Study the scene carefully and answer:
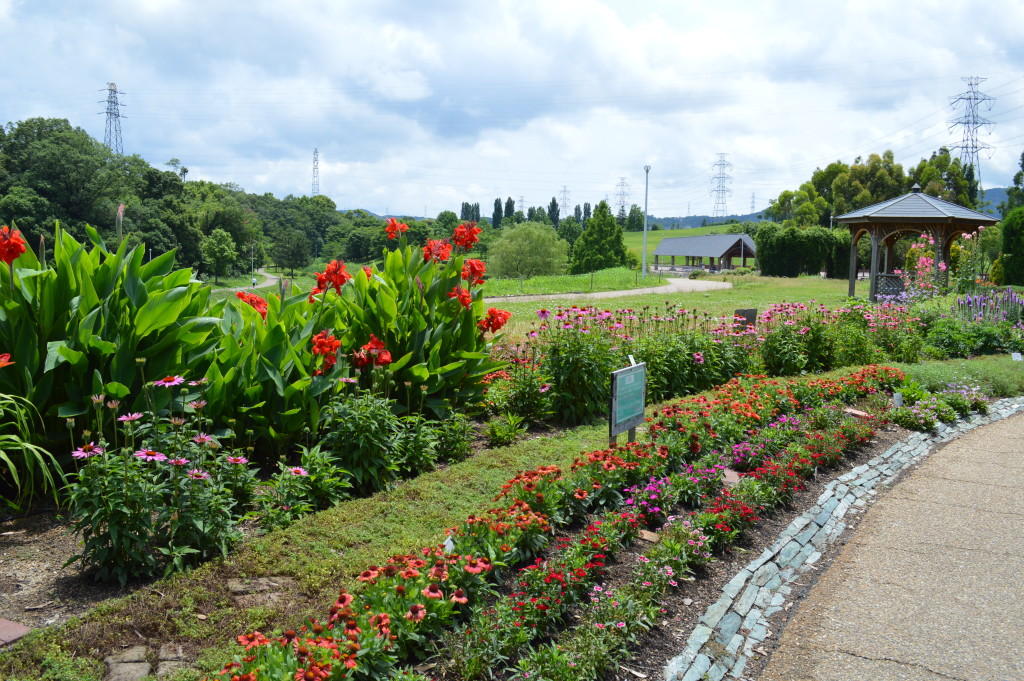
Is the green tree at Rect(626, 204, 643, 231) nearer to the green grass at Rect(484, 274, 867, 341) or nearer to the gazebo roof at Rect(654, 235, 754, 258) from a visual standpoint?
the gazebo roof at Rect(654, 235, 754, 258)

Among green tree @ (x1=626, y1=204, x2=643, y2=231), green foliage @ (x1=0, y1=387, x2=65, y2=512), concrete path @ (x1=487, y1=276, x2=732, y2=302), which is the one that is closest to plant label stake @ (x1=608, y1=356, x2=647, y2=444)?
green foliage @ (x1=0, y1=387, x2=65, y2=512)

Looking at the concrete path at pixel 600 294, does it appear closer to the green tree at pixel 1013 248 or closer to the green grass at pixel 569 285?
the green grass at pixel 569 285

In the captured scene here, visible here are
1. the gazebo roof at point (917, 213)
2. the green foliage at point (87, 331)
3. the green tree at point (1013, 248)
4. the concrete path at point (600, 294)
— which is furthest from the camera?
the concrete path at point (600, 294)

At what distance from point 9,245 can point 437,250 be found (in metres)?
2.82

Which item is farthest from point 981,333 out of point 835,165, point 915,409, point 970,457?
point 835,165

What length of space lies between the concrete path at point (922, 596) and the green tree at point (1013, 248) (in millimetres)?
18393

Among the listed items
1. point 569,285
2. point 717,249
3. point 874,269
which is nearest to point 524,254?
point 569,285

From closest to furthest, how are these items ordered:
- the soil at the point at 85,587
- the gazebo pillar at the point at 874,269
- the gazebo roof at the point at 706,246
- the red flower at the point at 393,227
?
the soil at the point at 85,587 → the red flower at the point at 393,227 → the gazebo pillar at the point at 874,269 → the gazebo roof at the point at 706,246

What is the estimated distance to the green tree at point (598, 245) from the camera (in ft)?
181

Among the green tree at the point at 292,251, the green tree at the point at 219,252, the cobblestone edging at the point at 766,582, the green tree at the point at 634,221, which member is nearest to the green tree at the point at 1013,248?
the cobblestone edging at the point at 766,582

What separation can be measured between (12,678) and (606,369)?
15.2 ft

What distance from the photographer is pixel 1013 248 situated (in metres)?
20.5

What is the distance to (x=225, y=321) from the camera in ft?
14.4

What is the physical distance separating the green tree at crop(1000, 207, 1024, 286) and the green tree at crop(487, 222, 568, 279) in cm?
2829
